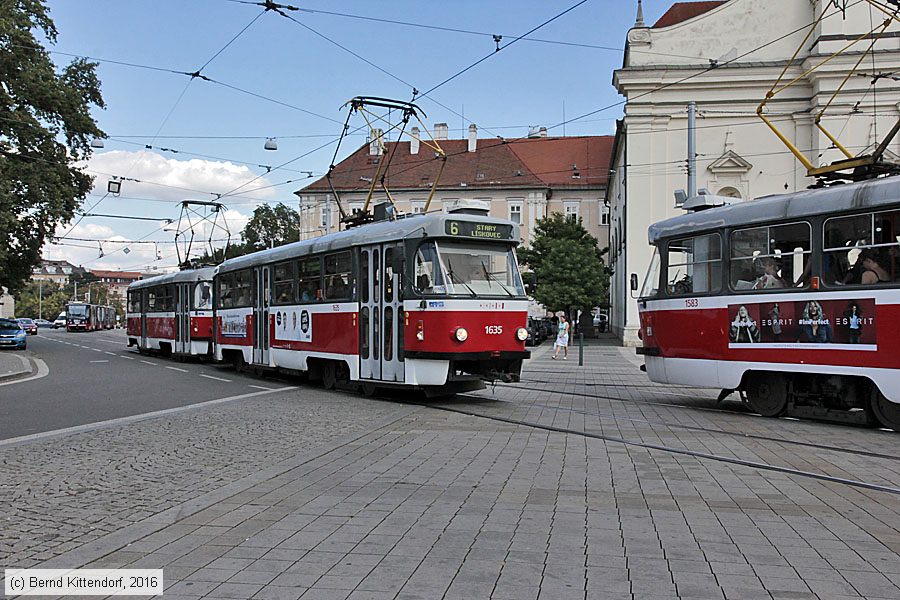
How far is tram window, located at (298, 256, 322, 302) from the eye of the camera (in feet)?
59.8

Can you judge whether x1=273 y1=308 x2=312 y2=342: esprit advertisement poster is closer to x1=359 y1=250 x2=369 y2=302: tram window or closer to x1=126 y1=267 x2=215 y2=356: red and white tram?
x1=359 y1=250 x2=369 y2=302: tram window

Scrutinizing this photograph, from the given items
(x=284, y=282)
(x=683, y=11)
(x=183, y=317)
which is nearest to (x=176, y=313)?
(x=183, y=317)

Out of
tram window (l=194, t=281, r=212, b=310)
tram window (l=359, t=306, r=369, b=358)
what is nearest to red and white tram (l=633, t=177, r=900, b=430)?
tram window (l=359, t=306, r=369, b=358)

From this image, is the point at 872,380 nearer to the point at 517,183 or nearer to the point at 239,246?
the point at 517,183

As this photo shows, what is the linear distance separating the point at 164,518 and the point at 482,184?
239 feet

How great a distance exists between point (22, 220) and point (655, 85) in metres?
30.3

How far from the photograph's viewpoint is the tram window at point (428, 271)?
14.6 meters

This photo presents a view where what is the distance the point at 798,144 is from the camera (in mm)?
42219

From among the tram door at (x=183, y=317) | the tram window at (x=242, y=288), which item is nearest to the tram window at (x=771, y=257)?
the tram window at (x=242, y=288)

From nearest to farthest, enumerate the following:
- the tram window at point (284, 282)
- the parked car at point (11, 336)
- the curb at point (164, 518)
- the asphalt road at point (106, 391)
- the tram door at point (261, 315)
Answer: the curb at point (164, 518) < the asphalt road at point (106, 391) < the tram window at point (284, 282) < the tram door at point (261, 315) < the parked car at point (11, 336)

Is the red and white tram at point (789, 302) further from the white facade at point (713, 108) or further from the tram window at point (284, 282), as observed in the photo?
the white facade at point (713, 108)

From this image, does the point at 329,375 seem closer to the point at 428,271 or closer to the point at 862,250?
the point at 428,271

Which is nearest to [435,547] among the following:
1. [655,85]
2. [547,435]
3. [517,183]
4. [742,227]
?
[547,435]

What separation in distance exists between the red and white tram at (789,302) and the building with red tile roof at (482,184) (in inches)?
2435
